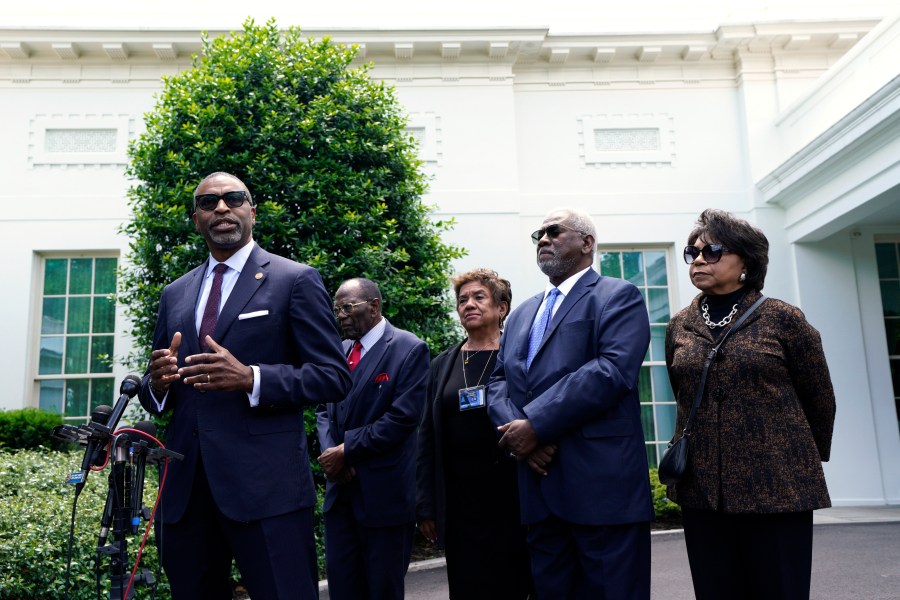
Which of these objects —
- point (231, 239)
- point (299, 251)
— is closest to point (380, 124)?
point (299, 251)

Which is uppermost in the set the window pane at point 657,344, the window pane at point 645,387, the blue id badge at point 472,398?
the window pane at point 657,344

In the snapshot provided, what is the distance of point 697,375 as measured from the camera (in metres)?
3.20

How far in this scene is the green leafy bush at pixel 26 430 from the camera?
8906 millimetres

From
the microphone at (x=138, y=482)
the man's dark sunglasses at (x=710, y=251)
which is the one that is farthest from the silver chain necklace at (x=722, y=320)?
the microphone at (x=138, y=482)

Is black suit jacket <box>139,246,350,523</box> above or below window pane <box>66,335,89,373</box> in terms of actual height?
below

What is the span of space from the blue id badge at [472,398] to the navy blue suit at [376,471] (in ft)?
0.99

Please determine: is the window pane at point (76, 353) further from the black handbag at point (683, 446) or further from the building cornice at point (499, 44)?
the black handbag at point (683, 446)

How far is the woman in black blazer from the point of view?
3.82 metres

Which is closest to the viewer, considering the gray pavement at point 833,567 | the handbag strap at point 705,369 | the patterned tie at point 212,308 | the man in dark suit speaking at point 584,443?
the patterned tie at point 212,308

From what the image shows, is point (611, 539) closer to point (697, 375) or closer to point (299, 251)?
point (697, 375)

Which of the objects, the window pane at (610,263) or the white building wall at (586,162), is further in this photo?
the window pane at (610,263)

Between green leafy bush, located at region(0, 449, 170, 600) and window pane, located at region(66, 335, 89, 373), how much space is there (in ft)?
14.6

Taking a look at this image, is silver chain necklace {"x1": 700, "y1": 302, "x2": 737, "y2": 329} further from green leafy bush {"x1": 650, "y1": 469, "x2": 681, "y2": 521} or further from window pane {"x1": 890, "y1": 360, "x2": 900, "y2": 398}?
window pane {"x1": 890, "y1": 360, "x2": 900, "y2": 398}

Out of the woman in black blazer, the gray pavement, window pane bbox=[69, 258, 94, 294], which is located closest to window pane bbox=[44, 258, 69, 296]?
window pane bbox=[69, 258, 94, 294]
